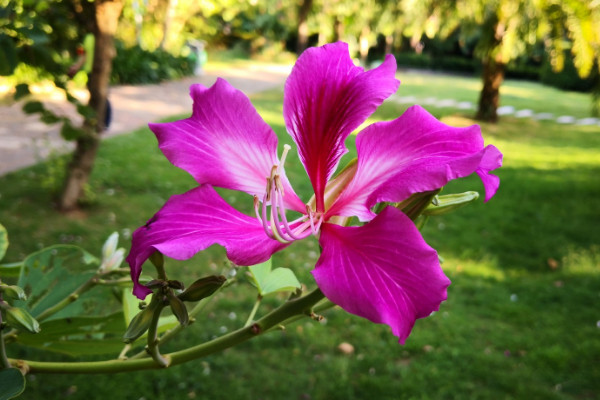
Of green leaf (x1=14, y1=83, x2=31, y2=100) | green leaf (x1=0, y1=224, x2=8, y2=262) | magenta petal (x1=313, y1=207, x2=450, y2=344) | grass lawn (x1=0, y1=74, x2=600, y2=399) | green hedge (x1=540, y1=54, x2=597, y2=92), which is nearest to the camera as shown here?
magenta petal (x1=313, y1=207, x2=450, y2=344)

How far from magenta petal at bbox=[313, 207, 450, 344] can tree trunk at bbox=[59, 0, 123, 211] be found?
13.7 ft

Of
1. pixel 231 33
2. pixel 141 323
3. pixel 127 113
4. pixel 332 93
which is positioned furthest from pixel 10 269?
pixel 231 33

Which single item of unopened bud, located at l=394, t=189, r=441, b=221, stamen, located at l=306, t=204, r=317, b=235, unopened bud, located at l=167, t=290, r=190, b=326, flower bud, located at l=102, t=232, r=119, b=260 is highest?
unopened bud, located at l=394, t=189, r=441, b=221

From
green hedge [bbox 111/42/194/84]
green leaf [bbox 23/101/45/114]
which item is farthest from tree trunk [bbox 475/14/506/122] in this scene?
green leaf [bbox 23/101/45/114]

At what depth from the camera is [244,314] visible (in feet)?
13.5

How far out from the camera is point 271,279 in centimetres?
84

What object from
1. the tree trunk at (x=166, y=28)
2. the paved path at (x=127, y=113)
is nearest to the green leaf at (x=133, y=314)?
the paved path at (x=127, y=113)

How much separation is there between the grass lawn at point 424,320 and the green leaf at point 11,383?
2.83 m

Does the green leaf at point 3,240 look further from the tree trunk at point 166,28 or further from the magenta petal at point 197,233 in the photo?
the tree trunk at point 166,28

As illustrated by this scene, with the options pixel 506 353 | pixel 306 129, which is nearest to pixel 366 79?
pixel 306 129

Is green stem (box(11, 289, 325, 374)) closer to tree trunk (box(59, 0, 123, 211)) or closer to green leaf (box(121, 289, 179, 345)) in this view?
green leaf (box(121, 289, 179, 345))

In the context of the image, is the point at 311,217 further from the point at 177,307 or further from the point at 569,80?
the point at 569,80

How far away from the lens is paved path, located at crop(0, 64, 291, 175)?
7172mm

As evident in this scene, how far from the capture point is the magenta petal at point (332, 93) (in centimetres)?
52
